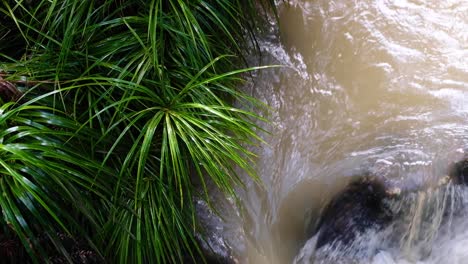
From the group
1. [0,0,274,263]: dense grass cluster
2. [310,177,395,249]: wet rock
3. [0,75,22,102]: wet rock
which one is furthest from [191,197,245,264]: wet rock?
[0,75,22,102]: wet rock

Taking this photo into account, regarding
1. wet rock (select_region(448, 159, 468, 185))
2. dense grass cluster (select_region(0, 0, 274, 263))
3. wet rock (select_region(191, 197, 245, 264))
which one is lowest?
wet rock (select_region(448, 159, 468, 185))

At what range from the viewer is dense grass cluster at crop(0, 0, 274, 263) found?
127 centimetres

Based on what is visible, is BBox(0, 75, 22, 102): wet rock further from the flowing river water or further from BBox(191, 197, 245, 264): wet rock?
the flowing river water

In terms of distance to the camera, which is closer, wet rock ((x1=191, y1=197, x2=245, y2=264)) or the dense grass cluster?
the dense grass cluster

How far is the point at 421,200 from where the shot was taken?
1827mm

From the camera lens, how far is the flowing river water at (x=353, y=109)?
1837 millimetres

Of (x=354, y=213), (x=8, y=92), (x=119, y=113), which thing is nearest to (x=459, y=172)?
(x=354, y=213)

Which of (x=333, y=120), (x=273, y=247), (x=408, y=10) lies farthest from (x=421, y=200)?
(x=408, y=10)

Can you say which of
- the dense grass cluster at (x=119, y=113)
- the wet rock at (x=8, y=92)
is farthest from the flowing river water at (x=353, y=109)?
the wet rock at (x=8, y=92)

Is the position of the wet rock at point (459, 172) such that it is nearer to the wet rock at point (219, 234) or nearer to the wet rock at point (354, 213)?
the wet rock at point (354, 213)

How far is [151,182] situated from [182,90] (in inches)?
10.9

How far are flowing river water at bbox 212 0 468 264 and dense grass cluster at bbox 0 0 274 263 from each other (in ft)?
0.97

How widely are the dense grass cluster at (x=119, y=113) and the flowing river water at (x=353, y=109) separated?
30cm

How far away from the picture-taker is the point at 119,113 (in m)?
1.41
